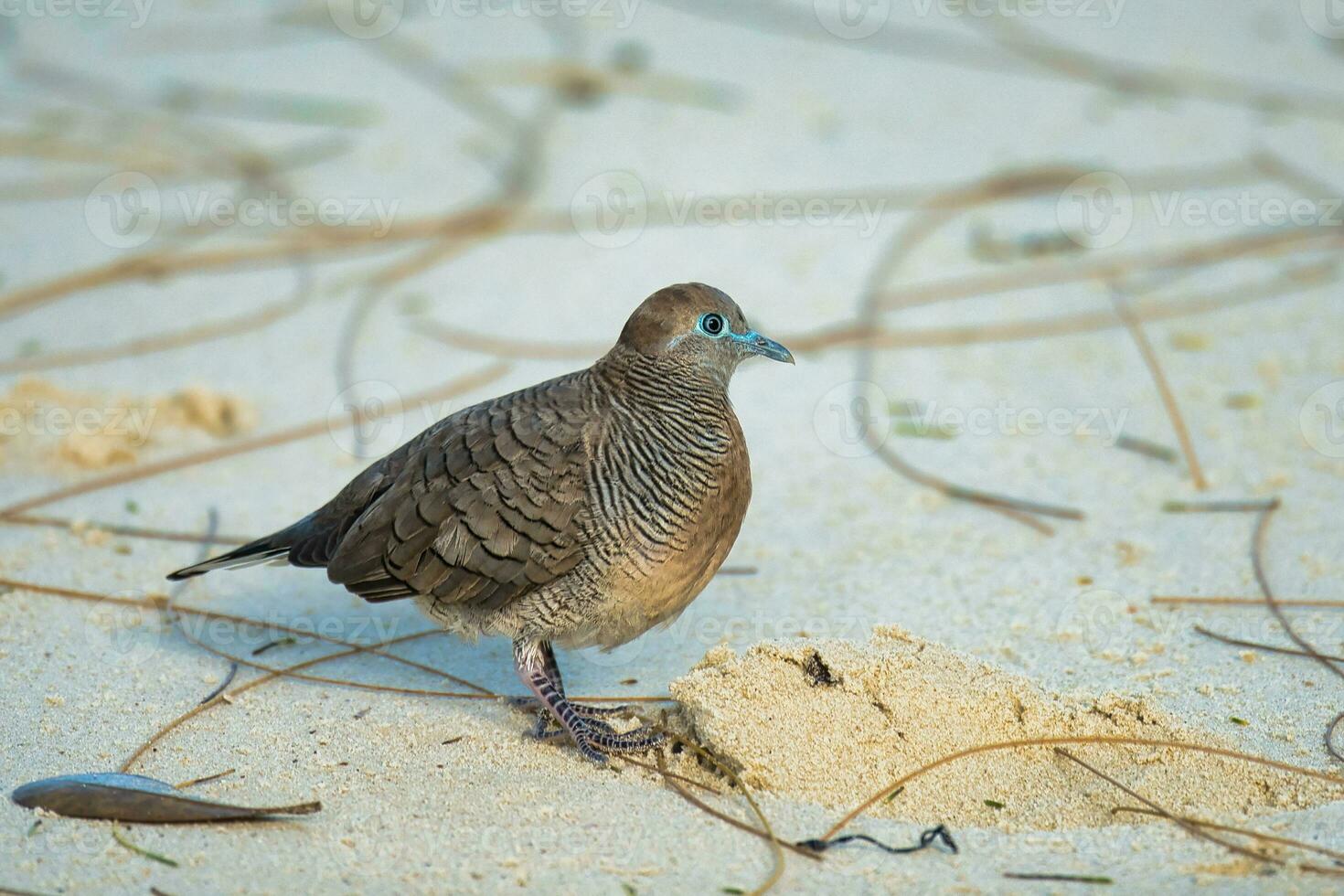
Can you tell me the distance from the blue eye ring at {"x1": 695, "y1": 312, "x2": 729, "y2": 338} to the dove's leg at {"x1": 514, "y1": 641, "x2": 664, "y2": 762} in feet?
Answer: 3.34

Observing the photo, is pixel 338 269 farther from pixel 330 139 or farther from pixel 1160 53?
pixel 1160 53

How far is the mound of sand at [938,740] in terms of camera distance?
352cm

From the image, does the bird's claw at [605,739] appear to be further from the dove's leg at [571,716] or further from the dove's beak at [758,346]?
the dove's beak at [758,346]

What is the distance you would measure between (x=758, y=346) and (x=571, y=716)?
119 cm

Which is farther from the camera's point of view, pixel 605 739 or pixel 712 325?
pixel 712 325

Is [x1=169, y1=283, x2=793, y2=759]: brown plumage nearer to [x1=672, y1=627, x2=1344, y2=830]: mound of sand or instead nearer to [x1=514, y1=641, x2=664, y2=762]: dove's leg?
[x1=514, y1=641, x2=664, y2=762]: dove's leg

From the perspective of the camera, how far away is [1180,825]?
132 inches

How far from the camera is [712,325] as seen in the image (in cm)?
408

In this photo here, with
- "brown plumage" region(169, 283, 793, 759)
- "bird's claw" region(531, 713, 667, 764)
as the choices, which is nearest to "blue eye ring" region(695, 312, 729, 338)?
"brown plumage" region(169, 283, 793, 759)

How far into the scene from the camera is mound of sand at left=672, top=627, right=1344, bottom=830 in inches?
138

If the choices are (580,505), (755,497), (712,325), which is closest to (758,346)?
(712,325)

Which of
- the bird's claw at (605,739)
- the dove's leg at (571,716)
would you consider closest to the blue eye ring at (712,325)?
the dove's leg at (571,716)

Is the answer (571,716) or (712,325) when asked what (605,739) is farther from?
(712,325)

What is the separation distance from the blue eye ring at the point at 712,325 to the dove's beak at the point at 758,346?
0.12 feet
